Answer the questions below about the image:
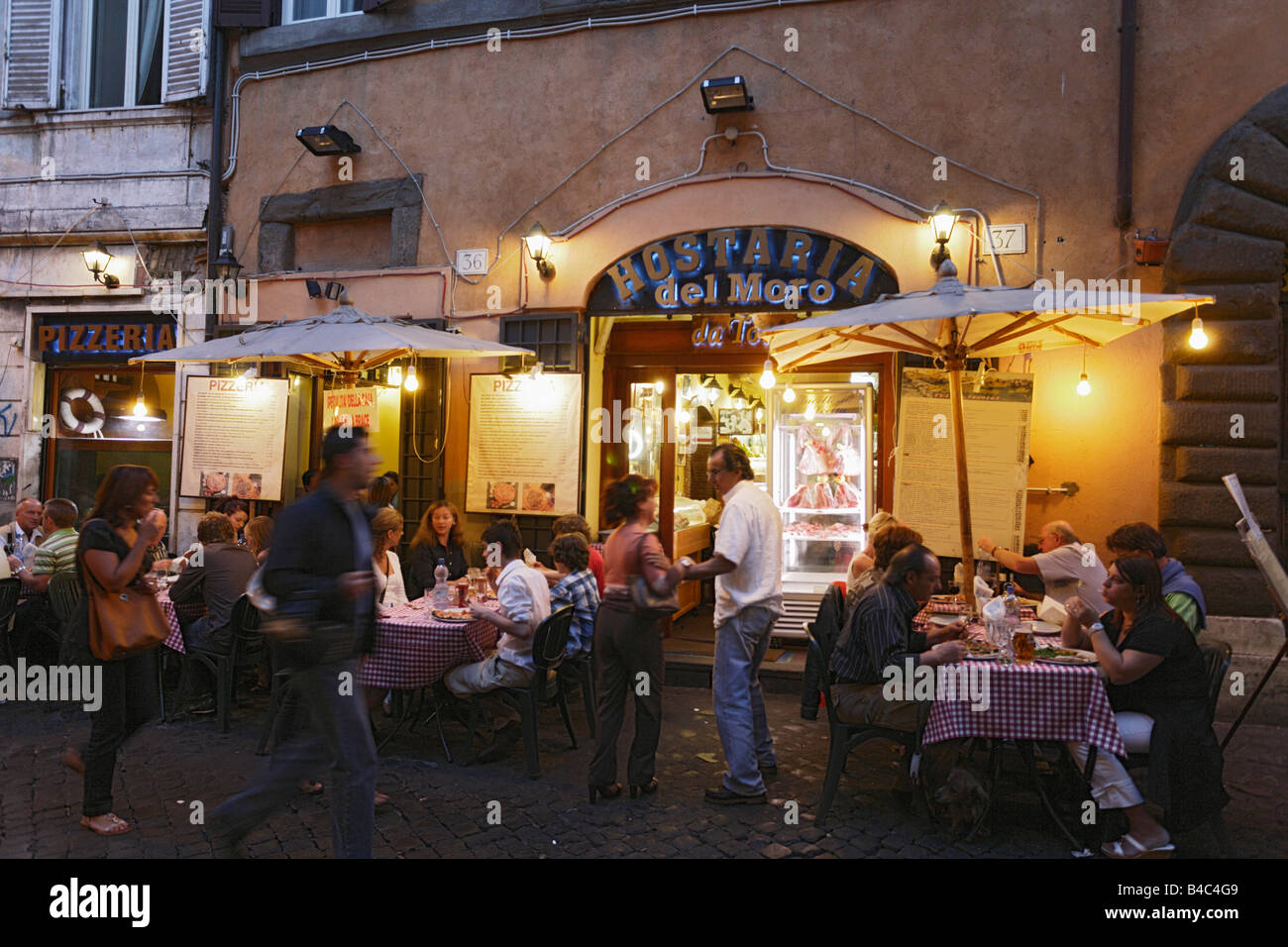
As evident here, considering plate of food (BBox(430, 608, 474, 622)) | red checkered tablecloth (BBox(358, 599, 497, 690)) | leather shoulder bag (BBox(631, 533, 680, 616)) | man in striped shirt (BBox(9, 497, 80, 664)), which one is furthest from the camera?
man in striped shirt (BBox(9, 497, 80, 664))

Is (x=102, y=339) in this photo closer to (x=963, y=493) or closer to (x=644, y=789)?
(x=644, y=789)

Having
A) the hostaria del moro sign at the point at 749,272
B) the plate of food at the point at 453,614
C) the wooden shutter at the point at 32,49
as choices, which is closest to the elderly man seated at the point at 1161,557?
the hostaria del moro sign at the point at 749,272

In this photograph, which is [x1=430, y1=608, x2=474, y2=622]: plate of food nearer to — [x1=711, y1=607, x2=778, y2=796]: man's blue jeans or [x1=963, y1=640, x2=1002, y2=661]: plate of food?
[x1=711, y1=607, x2=778, y2=796]: man's blue jeans

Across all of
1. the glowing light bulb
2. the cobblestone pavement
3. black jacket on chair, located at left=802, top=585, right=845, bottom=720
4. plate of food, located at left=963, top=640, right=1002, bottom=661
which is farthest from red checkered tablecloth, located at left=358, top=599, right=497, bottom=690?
the glowing light bulb

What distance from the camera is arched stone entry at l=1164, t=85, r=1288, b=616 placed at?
688cm

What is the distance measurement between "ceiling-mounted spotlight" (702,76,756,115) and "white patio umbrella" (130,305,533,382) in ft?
8.73

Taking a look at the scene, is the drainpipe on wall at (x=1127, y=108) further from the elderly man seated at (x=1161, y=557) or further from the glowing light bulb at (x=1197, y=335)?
the elderly man seated at (x=1161, y=557)

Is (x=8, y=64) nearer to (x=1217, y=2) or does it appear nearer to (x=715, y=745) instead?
(x=715, y=745)

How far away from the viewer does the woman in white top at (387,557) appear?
20.6 feet

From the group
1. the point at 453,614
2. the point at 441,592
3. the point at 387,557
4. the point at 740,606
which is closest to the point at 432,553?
the point at 387,557

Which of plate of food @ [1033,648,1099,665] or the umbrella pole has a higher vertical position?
the umbrella pole

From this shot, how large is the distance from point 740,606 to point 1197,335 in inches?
165

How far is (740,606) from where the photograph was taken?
508cm

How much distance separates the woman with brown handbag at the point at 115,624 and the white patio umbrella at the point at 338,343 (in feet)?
8.17
